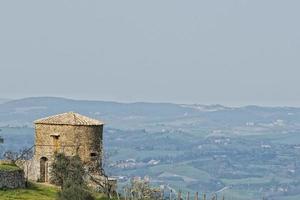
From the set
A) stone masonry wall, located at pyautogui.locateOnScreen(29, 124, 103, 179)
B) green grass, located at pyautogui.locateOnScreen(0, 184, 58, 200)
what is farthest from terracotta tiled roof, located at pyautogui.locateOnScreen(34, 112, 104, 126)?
green grass, located at pyautogui.locateOnScreen(0, 184, 58, 200)

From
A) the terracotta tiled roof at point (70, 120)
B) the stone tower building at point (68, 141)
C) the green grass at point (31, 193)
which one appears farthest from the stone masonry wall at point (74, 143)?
the green grass at point (31, 193)

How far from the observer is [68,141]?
68.3 metres

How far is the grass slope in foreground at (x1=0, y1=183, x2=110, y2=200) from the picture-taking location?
57.0 metres

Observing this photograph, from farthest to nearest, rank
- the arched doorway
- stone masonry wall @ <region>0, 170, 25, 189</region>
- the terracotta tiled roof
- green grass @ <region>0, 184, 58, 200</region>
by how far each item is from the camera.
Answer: the arched doorway, the terracotta tiled roof, stone masonry wall @ <region>0, 170, 25, 189</region>, green grass @ <region>0, 184, 58, 200</region>

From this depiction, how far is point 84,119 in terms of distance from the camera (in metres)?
69.2

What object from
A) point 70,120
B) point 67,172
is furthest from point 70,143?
point 67,172

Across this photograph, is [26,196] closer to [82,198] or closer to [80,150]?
[82,198]

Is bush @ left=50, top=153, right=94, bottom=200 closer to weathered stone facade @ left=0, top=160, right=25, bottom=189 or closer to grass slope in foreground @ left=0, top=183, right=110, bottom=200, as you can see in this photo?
grass slope in foreground @ left=0, top=183, right=110, bottom=200

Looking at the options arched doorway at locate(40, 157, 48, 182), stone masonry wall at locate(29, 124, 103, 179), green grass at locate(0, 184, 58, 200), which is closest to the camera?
green grass at locate(0, 184, 58, 200)

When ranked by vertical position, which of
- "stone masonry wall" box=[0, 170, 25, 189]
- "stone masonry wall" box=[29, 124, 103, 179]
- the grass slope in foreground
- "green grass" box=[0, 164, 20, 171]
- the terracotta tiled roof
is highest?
the terracotta tiled roof

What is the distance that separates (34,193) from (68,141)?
8.80m

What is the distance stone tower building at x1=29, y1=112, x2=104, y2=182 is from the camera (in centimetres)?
6831

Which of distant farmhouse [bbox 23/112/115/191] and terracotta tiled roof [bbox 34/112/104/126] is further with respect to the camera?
terracotta tiled roof [bbox 34/112/104/126]

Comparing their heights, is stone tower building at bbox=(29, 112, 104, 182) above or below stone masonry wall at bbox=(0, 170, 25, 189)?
above
